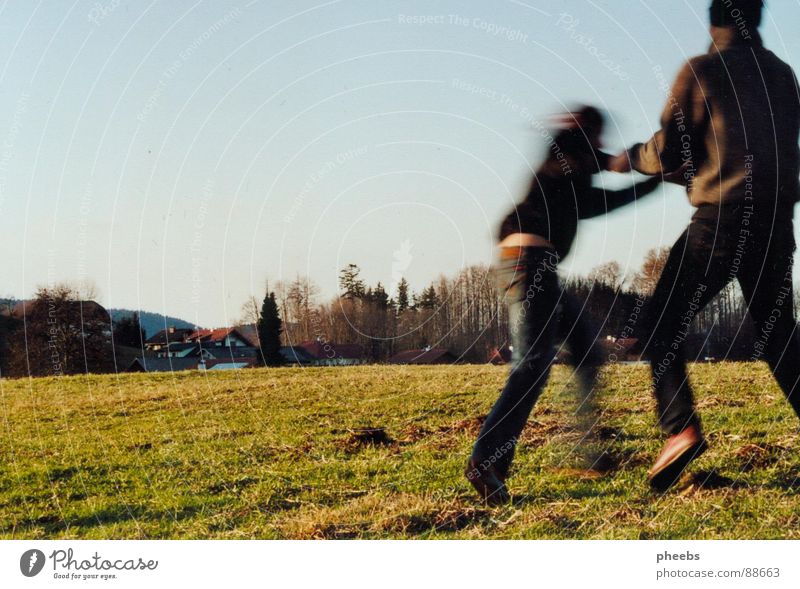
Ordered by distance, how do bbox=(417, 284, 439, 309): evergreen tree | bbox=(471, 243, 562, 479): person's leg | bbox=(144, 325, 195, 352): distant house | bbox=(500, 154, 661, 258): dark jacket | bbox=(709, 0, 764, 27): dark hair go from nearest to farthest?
bbox=(471, 243, 562, 479): person's leg, bbox=(500, 154, 661, 258): dark jacket, bbox=(709, 0, 764, 27): dark hair, bbox=(417, 284, 439, 309): evergreen tree, bbox=(144, 325, 195, 352): distant house

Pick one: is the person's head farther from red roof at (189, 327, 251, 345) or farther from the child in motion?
red roof at (189, 327, 251, 345)

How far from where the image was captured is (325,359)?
16.1 ft

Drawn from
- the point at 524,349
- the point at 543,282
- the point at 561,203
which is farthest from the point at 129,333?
the point at 561,203

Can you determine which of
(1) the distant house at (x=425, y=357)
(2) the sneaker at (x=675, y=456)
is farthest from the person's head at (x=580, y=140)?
(2) the sneaker at (x=675, y=456)

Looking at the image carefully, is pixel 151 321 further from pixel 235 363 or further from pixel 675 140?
pixel 675 140

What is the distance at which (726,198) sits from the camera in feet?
14.5

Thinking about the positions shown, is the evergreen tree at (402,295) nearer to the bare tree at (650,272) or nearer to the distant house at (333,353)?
the distant house at (333,353)

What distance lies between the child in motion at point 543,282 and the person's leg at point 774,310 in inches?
27.0

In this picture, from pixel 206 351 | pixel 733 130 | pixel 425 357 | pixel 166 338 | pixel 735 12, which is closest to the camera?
pixel 733 130

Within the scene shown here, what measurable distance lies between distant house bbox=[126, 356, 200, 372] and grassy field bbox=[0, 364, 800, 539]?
0.24 feet

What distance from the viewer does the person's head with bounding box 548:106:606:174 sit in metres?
4.45

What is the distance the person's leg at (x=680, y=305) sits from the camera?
4324mm

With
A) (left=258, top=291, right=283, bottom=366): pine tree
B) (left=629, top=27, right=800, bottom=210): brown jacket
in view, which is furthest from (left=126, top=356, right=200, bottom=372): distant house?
(left=629, top=27, right=800, bottom=210): brown jacket

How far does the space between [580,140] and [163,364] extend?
2.82m
